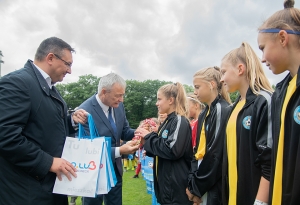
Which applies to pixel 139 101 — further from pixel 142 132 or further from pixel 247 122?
pixel 247 122

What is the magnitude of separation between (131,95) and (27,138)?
212 ft

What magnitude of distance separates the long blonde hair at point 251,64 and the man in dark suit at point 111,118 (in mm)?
1907

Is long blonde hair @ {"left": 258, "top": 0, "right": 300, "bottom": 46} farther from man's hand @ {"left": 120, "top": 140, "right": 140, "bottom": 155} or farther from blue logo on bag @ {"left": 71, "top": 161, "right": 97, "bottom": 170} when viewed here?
man's hand @ {"left": 120, "top": 140, "right": 140, "bottom": 155}

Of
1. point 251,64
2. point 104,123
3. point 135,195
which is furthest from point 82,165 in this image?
point 135,195

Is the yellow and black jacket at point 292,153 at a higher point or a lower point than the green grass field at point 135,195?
higher

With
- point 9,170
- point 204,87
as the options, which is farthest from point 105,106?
point 9,170

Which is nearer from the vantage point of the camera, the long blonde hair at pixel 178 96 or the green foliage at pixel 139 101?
the long blonde hair at pixel 178 96

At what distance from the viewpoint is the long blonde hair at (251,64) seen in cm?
253

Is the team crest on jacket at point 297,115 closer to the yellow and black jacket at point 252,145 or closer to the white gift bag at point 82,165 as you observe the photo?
the yellow and black jacket at point 252,145

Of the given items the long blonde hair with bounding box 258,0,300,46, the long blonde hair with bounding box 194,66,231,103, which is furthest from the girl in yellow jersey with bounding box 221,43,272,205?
the long blonde hair with bounding box 194,66,231,103

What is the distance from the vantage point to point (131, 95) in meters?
66.8

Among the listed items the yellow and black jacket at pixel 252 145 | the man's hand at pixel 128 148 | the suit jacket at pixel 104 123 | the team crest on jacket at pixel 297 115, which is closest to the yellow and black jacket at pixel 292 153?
the team crest on jacket at pixel 297 115

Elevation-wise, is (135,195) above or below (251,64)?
A: below

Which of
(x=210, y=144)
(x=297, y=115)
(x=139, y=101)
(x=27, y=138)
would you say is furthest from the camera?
(x=139, y=101)
